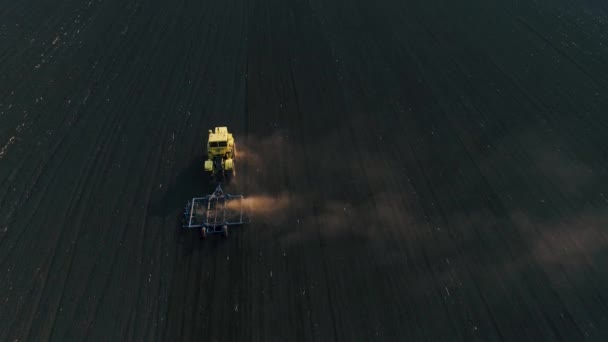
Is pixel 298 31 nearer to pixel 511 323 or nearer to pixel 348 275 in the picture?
pixel 348 275

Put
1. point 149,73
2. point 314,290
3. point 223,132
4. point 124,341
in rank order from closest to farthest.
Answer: point 124,341
point 314,290
point 223,132
point 149,73

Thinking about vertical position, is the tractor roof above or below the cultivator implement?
above

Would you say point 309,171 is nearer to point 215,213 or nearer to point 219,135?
point 219,135

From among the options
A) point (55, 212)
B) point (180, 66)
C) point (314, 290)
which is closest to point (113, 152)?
point (55, 212)

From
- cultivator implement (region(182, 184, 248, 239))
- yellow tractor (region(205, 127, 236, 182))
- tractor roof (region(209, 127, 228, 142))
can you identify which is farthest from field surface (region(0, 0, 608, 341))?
tractor roof (region(209, 127, 228, 142))

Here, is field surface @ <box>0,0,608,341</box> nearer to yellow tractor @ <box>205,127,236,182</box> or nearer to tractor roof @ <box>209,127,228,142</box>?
yellow tractor @ <box>205,127,236,182</box>

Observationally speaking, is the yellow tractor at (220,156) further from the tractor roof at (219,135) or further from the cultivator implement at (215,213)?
Result: the cultivator implement at (215,213)
